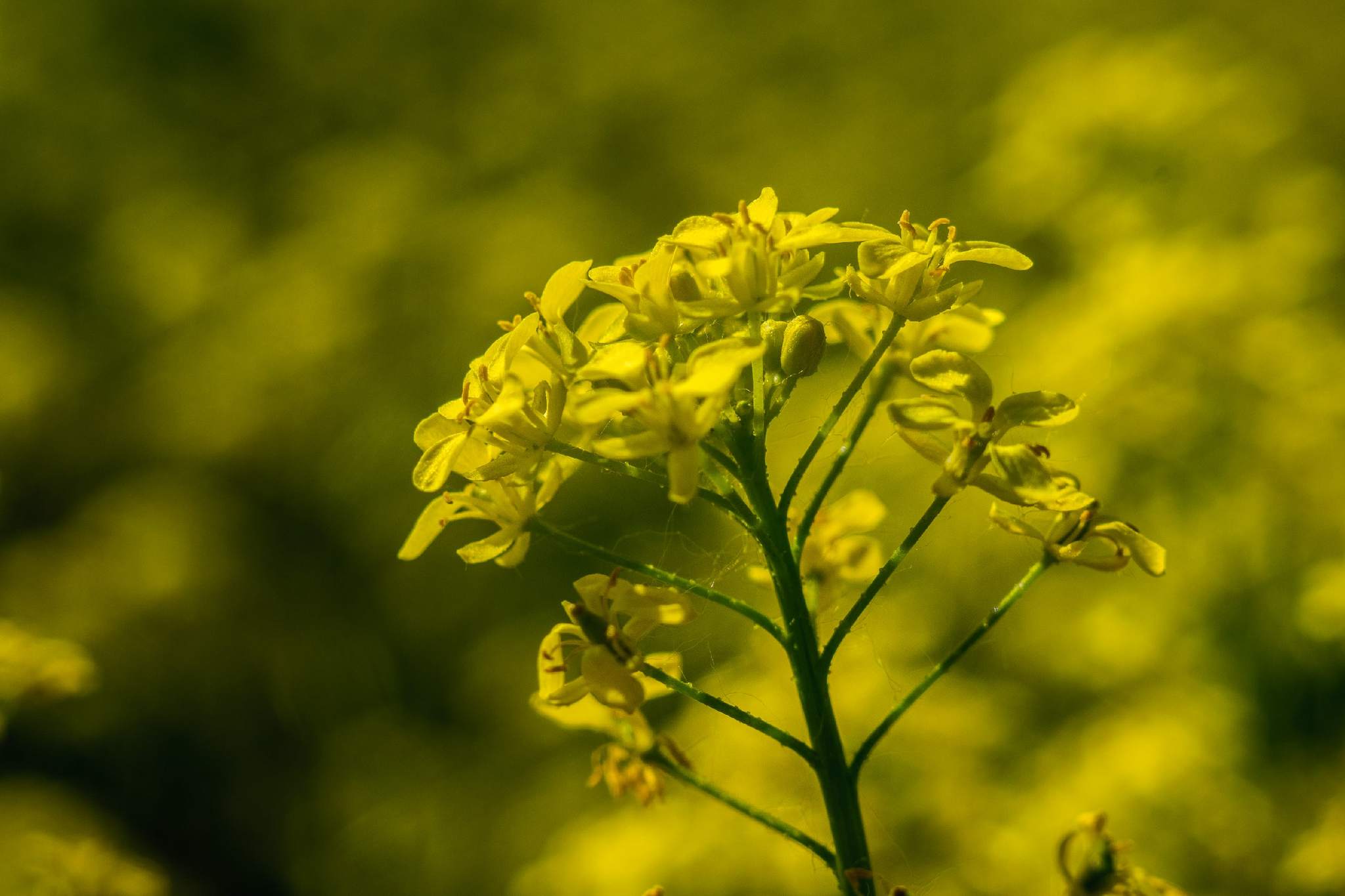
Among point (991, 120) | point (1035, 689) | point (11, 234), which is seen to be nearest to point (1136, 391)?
point (1035, 689)

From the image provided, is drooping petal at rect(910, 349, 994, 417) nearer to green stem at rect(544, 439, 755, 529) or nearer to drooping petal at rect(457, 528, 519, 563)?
green stem at rect(544, 439, 755, 529)

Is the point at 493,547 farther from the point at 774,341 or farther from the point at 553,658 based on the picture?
the point at 774,341

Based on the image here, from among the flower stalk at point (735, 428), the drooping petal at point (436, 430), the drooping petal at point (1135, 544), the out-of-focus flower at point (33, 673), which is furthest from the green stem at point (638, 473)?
the out-of-focus flower at point (33, 673)

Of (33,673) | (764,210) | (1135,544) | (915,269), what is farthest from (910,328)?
(33,673)

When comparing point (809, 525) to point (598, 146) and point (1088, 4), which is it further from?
point (1088, 4)

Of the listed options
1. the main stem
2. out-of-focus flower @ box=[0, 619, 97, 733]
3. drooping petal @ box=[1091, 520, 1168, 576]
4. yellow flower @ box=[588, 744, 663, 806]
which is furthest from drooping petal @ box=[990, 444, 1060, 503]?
out-of-focus flower @ box=[0, 619, 97, 733]
